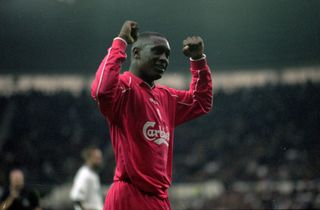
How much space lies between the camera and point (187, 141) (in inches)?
579

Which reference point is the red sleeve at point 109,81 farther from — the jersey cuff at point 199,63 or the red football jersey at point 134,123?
the jersey cuff at point 199,63

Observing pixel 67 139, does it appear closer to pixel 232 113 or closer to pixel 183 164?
pixel 183 164

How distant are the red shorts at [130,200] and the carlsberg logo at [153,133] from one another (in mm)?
255

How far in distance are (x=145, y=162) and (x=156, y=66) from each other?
0.50 metres

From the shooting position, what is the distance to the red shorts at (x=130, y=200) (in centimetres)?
239

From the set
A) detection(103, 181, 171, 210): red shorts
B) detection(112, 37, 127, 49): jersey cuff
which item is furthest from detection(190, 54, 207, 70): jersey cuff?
detection(103, 181, 171, 210): red shorts

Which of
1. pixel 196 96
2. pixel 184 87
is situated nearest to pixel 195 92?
pixel 196 96

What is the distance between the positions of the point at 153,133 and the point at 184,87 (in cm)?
1099

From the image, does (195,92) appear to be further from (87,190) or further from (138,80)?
(87,190)

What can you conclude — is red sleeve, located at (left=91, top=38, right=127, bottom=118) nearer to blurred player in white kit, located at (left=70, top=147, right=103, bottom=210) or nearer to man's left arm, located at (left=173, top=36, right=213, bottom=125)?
man's left arm, located at (left=173, top=36, right=213, bottom=125)

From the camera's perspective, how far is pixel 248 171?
12.4 m

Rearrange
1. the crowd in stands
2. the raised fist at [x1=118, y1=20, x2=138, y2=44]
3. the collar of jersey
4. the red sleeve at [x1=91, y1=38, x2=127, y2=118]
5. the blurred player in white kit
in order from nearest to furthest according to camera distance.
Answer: the red sleeve at [x1=91, y1=38, x2=127, y2=118] < the raised fist at [x1=118, y1=20, x2=138, y2=44] < the collar of jersey < the blurred player in white kit < the crowd in stands

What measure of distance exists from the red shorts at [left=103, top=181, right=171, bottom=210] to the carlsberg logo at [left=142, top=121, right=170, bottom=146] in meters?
0.26

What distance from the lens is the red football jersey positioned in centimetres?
226
